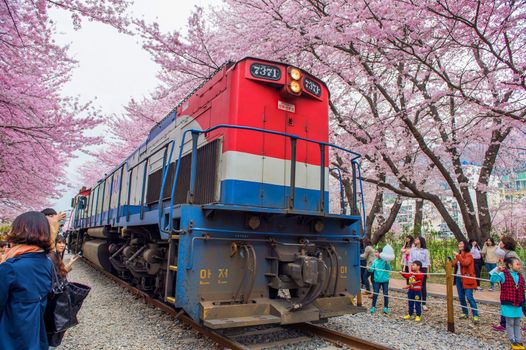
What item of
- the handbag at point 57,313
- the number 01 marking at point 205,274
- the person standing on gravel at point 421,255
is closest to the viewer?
the handbag at point 57,313

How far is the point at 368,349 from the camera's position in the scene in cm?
424

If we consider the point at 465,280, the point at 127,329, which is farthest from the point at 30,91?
the point at 465,280

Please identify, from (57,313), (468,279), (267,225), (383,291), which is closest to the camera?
(57,313)

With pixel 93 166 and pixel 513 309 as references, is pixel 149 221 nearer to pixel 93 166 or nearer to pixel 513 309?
pixel 513 309

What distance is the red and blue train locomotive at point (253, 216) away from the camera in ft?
13.2

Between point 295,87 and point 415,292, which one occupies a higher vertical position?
point 295,87

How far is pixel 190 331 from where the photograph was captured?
5.01 meters

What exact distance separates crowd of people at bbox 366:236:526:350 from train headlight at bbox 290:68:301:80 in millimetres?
3843

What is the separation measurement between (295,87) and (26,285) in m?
3.81

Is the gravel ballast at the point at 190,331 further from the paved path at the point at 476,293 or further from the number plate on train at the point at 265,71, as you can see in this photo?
the number plate on train at the point at 265,71

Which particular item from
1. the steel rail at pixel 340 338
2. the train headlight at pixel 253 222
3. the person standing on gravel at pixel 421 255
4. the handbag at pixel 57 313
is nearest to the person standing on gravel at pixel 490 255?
the person standing on gravel at pixel 421 255

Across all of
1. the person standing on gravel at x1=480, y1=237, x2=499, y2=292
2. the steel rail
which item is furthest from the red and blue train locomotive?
the person standing on gravel at x1=480, y1=237, x2=499, y2=292

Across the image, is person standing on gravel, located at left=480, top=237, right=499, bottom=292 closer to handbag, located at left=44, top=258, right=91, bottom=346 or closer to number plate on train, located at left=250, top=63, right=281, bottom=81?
number plate on train, located at left=250, top=63, right=281, bottom=81

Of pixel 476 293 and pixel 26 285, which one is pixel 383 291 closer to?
pixel 476 293
